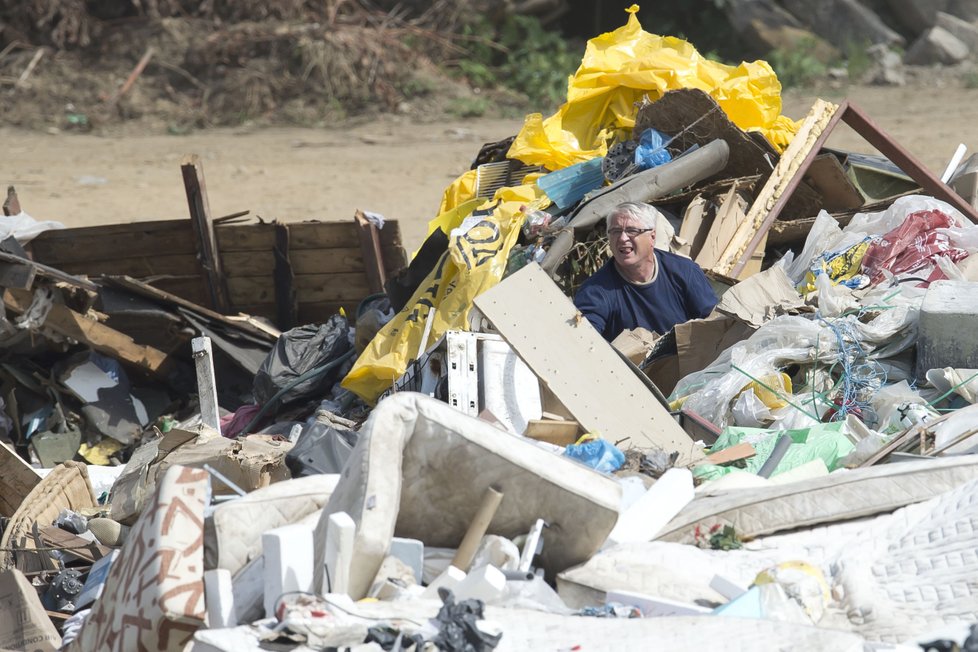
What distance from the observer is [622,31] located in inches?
286

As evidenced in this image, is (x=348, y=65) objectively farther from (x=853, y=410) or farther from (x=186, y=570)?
(x=186, y=570)

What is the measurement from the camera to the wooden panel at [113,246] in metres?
7.28

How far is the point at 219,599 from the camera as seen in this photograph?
2.86m

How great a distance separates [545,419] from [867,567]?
5.98 ft

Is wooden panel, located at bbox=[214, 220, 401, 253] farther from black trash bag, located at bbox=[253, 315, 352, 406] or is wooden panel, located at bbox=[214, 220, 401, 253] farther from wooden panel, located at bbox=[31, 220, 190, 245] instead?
black trash bag, located at bbox=[253, 315, 352, 406]

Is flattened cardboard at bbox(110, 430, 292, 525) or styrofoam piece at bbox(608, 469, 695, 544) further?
flattened cardboard at bbox(110, 430, 292, 525)

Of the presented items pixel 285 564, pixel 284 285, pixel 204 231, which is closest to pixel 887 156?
pixel 284 285

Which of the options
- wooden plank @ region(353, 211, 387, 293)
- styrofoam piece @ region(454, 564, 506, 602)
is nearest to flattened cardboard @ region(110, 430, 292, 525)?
styrofoam piece @ region(454, 564, 506, 602)

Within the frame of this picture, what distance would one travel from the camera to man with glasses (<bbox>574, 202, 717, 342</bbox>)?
215 inches

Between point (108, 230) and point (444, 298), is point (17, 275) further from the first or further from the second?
point (444, 298)

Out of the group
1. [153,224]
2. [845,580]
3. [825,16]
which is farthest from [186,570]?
[825,16]

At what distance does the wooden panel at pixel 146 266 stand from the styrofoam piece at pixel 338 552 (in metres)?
4.88

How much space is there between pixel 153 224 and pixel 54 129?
6.52 meters

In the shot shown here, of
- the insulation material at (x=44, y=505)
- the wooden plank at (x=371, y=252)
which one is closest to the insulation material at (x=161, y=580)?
the insulation material at (x=44, y=505)
